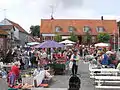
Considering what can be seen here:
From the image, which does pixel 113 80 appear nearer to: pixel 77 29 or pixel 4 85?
pixel 4 85

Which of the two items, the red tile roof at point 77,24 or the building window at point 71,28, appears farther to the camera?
the building window at point 71,28

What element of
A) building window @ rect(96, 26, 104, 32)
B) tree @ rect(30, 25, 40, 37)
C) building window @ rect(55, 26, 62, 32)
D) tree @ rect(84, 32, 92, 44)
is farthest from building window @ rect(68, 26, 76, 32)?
tree @ rect(30, 25, 40, 37)

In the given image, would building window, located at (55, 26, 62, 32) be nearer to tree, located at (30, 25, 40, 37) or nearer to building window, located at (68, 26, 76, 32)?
building window, located at (68, 26, 76, 32)

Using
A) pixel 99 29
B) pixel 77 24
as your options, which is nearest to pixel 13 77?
pixel 99 29

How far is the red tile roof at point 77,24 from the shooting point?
3420 inches

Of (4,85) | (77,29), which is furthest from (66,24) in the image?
(4,85)

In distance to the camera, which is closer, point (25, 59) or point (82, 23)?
point (25, 59)

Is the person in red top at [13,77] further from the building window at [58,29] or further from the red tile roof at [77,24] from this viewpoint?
the building window at [58,29]

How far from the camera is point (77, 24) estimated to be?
89.8m

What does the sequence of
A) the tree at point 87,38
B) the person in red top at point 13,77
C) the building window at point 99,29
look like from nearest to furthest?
the person in red top at point 13,77 < the tree at point 87,38 < the building window at point 99,29

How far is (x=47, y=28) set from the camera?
8681cm

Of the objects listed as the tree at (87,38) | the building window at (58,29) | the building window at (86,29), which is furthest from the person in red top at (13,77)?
the building window at (86,29)

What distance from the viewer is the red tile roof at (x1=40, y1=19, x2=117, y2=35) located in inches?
3420

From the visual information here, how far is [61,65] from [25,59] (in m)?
5.20
